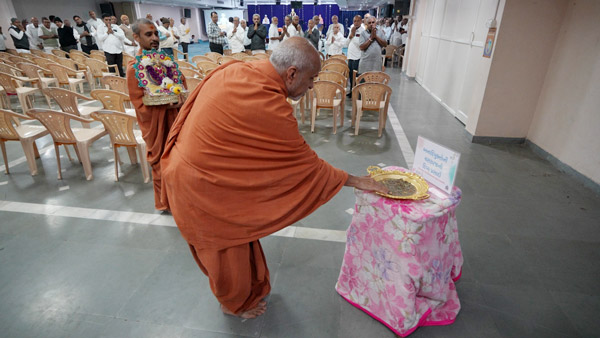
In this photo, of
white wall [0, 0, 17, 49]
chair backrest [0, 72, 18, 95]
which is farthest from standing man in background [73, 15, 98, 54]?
chair backrest [0, 72, 18, 95]

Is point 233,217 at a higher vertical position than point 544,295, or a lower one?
higher

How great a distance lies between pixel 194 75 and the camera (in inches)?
193

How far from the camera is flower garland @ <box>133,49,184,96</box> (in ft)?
7.13

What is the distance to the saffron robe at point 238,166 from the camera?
1.15 m

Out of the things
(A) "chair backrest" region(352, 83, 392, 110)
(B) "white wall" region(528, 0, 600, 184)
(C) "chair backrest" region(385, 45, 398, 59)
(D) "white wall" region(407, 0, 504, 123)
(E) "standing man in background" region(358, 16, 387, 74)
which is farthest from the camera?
(C) "chair backrest" region(385, 45, 398, 59)

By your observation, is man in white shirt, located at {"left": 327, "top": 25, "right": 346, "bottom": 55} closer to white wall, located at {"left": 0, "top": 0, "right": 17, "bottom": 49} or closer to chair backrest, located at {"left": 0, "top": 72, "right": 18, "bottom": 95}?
chair backrest, located at {"left": 0, "top": 72, "right": 18, "bottom": 95}

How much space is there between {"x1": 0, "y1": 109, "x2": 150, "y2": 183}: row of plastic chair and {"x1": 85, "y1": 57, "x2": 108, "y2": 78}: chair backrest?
12.3 feet

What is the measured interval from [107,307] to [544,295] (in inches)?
102

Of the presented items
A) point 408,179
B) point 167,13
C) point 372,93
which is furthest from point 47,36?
point 167,13

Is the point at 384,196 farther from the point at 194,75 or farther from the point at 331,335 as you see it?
the point at 194,75

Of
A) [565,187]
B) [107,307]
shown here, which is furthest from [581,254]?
[107,307]

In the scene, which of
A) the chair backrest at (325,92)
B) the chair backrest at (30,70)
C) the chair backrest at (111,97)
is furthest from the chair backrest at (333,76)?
the chair backrest at (30,70)

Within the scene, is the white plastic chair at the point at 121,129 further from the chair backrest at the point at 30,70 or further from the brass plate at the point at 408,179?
the chair backrest at the point at 30,70

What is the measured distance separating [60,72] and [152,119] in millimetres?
5093
